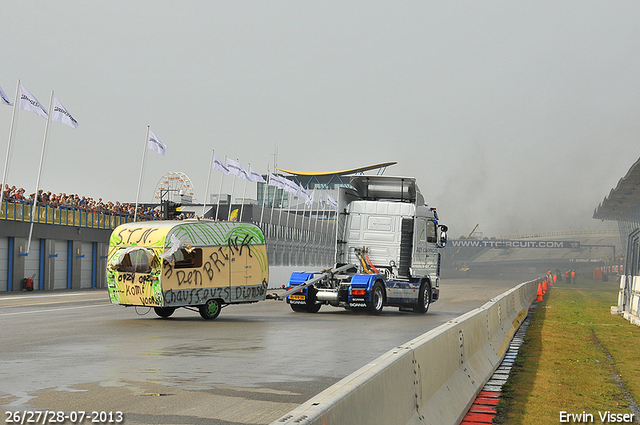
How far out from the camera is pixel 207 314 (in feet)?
66.4

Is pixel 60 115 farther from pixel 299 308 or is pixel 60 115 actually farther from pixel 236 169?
pixel 299 308

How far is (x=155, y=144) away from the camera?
46219mm

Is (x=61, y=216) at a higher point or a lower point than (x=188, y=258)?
higher

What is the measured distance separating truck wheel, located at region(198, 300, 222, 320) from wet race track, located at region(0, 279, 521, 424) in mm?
287

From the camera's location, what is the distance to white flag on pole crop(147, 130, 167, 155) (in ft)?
150

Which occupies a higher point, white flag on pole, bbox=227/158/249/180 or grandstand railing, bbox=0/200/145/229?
white flag on pole, bbox=227/158/249/180

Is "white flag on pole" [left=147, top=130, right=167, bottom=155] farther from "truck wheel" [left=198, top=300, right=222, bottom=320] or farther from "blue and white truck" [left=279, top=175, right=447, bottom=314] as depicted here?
A: "truck wheel" [left=198, top=300, right=222, bottom=320]

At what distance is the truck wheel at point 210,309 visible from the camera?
20141 millimetres

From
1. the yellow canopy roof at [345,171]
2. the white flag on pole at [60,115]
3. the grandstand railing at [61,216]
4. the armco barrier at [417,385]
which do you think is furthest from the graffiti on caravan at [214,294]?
the yellow canopy roof at [345,171]

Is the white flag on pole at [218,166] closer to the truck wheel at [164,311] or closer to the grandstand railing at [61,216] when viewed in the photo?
the grandstand railing at [61,216]

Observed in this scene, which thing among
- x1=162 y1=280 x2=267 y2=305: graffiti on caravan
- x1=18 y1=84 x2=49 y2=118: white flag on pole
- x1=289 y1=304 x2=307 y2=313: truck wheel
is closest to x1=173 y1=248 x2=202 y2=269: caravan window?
x1=162 y1=280 x2=267 y2=305: graffiti on caravan

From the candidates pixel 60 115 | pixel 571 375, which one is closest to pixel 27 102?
pixel 60 115

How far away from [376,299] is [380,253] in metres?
1.62

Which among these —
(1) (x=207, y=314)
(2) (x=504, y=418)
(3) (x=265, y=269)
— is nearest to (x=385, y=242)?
(3) (x=265, y=269)
